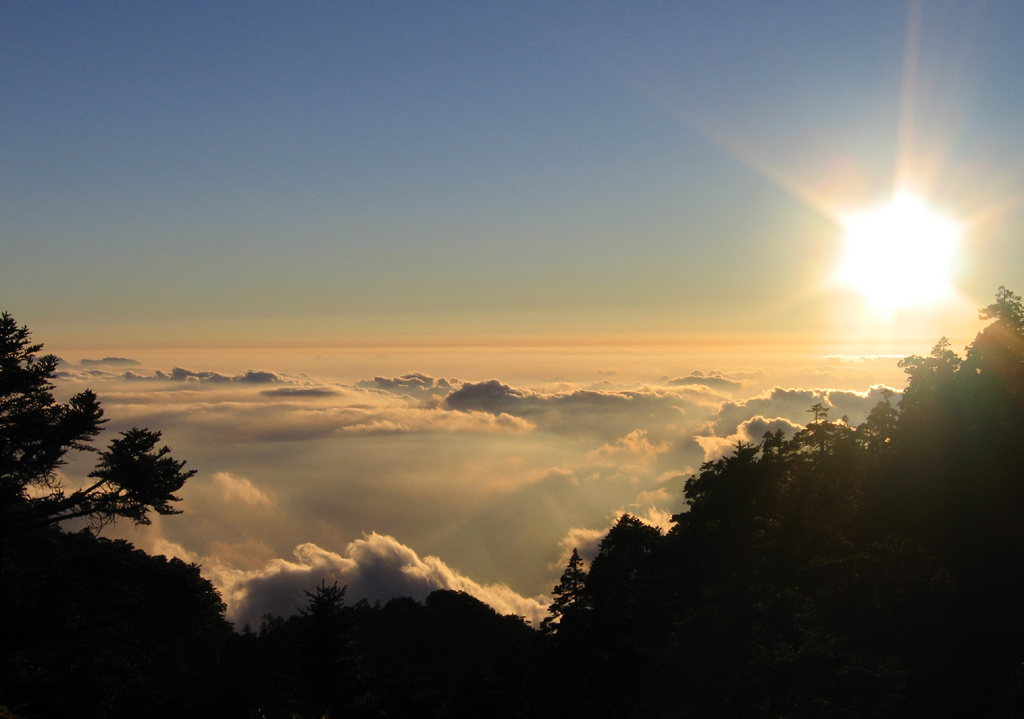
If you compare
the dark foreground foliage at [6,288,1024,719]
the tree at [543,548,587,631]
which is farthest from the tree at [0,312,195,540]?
the tree at [543,548,587,631]

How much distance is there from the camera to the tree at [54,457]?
1666cm

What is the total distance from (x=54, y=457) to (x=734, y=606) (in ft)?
68.8

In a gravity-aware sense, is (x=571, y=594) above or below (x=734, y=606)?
below

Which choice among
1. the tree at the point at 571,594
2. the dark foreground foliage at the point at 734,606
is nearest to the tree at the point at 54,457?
the dark foreground foliage at the point at 734,606

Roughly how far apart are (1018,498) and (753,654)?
50.4 ft

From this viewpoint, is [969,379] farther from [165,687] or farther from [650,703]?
[165,687]

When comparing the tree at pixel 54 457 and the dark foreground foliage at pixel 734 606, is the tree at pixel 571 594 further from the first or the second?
the tree at pixel 54 457

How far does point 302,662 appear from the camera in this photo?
21812 mm

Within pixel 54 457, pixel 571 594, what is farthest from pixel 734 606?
pixel 54 457

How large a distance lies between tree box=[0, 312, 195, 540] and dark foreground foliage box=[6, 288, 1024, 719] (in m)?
0.11

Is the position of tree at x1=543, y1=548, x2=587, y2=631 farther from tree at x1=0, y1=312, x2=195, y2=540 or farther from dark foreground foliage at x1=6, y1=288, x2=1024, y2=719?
tree at x1=0, y1=312, x2=195, y2=540

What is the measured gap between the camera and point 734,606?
820 inches

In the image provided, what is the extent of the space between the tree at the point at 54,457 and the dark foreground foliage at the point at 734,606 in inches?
4.4

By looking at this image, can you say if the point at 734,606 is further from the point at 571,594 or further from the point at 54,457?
A: the point at 54,457
